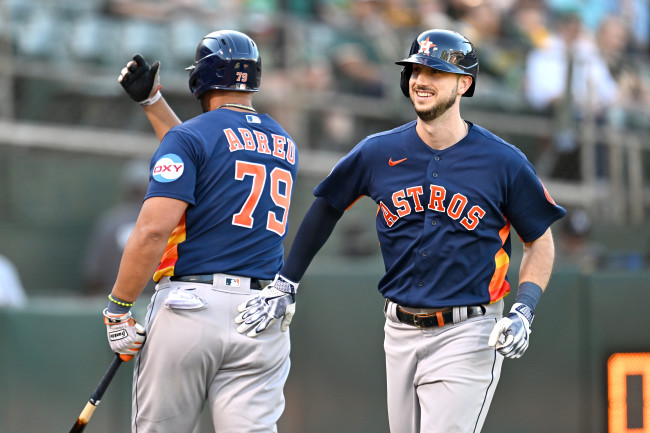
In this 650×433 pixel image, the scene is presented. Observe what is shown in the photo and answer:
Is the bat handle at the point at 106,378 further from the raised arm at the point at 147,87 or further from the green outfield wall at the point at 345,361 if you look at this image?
the green outfield wall at the point at 345,361

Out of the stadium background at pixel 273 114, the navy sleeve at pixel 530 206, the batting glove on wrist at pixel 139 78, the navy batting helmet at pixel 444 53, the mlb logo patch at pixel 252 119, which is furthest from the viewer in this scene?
the stadium background at pixel 273 114

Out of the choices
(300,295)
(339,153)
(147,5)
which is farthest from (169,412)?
(147,5)

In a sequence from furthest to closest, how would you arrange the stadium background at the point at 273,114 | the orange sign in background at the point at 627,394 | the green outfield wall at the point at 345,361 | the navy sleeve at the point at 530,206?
the stadium background at the point at 273,114 → the green outfield wall at the point at 345,361 → the orange sign in background at the point at 627,394 → the navy sleeve at the point at 530,206

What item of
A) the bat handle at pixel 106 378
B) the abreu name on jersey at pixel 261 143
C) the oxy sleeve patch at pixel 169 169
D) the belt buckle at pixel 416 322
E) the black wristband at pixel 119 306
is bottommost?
the bat handle at pixel 106 378

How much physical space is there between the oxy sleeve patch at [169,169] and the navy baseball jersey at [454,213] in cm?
82

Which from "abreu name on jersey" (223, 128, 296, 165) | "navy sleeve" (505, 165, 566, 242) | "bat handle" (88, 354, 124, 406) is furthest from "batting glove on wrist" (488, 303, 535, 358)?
"bat handle" (88, 354, 124, 406)

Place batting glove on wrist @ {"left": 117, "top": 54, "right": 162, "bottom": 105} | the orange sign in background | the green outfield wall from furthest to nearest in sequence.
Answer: the green outfield wall → the orange sign in background → batting glove on wrist @ {"left": 117, "top": 54, "right": 162, "bottom": 105}

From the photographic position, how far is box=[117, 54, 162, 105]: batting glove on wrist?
15.5ft

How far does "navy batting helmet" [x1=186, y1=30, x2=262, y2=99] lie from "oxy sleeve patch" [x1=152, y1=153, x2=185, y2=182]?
0.49 m

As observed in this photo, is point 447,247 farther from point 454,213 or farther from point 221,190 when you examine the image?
point 221,190

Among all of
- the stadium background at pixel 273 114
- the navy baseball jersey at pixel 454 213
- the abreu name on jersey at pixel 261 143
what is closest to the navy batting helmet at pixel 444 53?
the navy baseball jersey at pixel 454 213

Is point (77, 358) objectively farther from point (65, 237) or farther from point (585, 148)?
point (585, 148)

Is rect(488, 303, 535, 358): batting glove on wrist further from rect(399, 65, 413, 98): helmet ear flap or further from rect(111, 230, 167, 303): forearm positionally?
rect(111, 230, 167, 303): forearm

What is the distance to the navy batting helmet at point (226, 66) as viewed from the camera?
4434 mm
